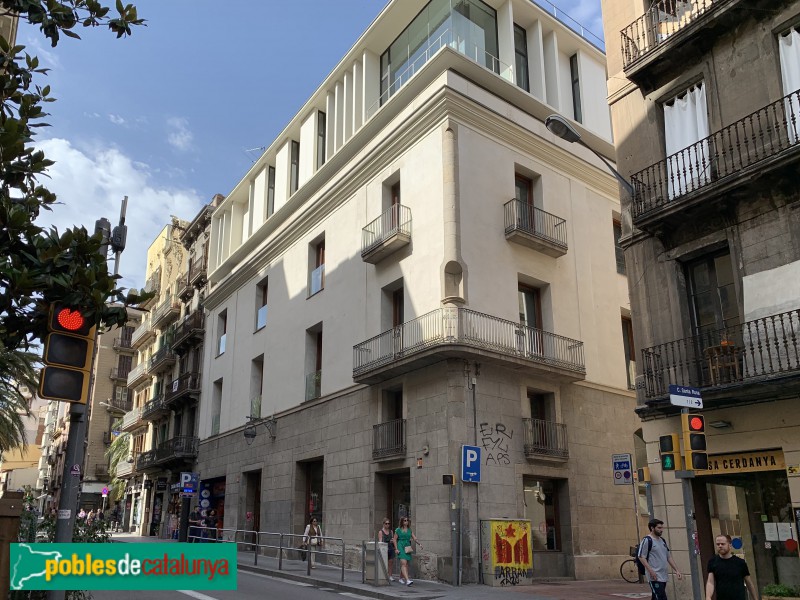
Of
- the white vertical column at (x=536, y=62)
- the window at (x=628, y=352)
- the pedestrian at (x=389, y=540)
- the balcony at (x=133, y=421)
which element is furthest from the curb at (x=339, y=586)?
the balcony at (x=133, y=421)

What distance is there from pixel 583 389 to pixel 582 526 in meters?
4.09

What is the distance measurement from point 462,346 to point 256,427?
13.7 m

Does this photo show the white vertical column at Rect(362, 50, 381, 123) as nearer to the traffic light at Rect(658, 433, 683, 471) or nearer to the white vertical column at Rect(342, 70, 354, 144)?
the white vertical column at Rect(342, 70, 354, 144)

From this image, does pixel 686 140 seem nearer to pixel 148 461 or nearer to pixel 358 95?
pixel 358 95

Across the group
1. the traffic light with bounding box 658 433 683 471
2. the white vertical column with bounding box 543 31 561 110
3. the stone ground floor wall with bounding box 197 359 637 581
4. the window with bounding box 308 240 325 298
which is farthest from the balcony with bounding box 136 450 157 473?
the traffic light with bounding box 658 433 683 471

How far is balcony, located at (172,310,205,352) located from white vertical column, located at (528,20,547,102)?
74.8ft

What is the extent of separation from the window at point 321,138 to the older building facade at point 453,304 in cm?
8

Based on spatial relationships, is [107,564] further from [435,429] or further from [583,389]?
[583,389]

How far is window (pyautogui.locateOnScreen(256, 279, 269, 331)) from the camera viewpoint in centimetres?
3072

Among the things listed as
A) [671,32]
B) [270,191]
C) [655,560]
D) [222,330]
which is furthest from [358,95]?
[655,560]

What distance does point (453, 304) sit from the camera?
62.1 ft

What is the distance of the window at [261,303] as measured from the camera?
30719 mm

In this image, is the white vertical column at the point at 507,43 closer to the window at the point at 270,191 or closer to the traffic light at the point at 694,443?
the window at the point at 270,191

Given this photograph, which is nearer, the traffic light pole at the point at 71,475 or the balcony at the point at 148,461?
the traffic light pole at the point at 71,475
